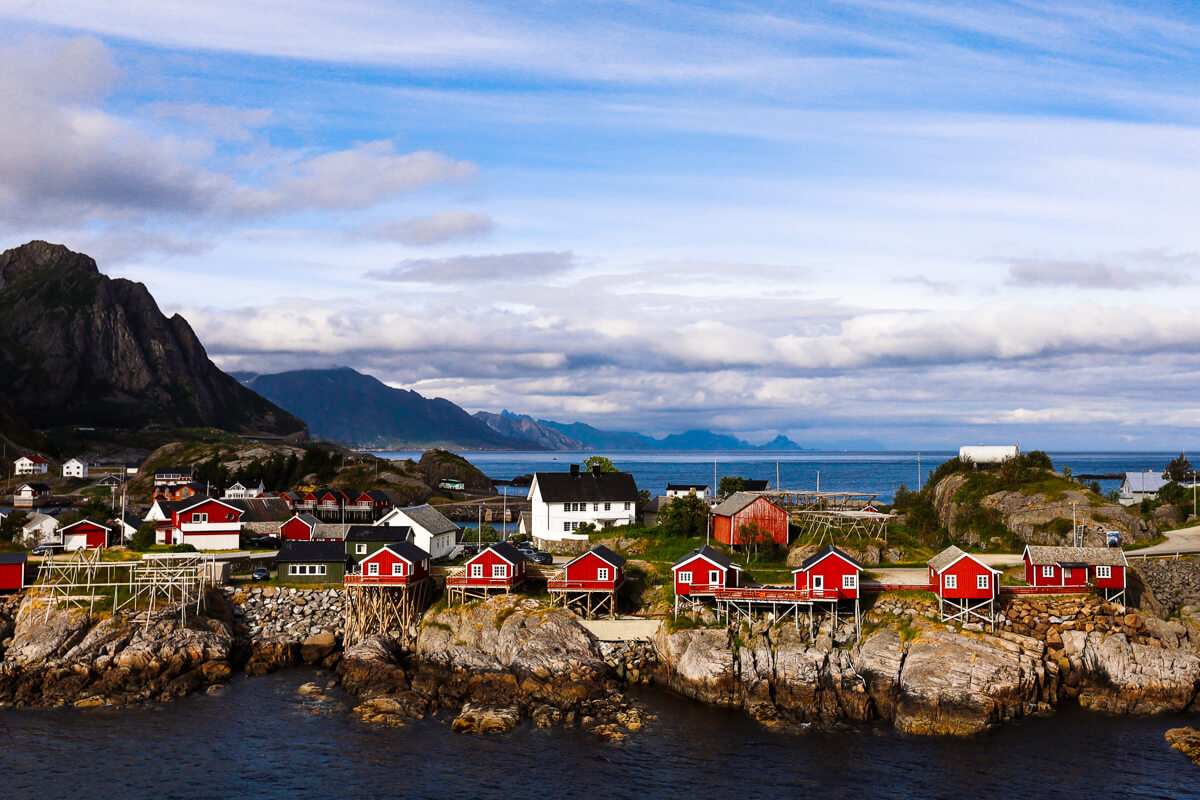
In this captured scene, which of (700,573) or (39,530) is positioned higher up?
(700,573)

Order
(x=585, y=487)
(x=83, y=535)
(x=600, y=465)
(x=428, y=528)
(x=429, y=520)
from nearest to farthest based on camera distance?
(x=428, y=528) → (x=429, y=520) → (x=83, y=535) → (x=585, y=487) → (x=600, y=465)

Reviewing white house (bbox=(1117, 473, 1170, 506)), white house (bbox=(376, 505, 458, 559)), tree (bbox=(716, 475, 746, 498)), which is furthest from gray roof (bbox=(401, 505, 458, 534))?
white house (bbox=(1117, 473, 1170, 506))

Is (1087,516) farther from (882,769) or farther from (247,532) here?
(247,532)

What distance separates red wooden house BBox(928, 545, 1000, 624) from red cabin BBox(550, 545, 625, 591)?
21783mm

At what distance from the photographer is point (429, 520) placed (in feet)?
266

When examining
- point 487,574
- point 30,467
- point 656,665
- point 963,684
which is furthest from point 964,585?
point 30,467

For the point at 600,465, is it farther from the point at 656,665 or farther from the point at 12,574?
the point at 12,574

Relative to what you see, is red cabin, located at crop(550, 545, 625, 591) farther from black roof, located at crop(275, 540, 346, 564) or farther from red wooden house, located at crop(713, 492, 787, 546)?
black roof, located at crop(275, 540, 346, 564)

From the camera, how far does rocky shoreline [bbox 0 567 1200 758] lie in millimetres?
52219

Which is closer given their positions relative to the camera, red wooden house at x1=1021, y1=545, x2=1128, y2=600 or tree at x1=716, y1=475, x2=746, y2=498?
red wooden house at x1=1021, y1=545, x2=1128, y2=600

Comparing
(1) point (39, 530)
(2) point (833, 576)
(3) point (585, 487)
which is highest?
(3) point (585, 487)

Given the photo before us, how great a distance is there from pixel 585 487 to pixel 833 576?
3413 cm

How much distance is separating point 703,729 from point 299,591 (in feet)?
117

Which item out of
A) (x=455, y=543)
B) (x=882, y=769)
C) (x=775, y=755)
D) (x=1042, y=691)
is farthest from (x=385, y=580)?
(x=1042, y=691)
